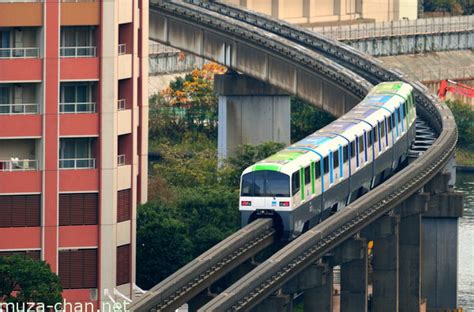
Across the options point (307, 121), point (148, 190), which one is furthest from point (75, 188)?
point (307, 121)

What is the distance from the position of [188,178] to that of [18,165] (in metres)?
39.1

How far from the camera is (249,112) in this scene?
158625 mm

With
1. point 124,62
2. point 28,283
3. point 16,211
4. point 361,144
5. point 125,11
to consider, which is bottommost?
point 28,283

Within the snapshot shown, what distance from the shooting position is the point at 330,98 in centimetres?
14575

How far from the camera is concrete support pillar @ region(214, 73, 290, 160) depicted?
157 meters

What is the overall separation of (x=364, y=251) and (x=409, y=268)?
1448 cm

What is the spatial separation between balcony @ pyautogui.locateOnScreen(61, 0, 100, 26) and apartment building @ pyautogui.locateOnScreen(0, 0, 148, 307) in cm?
4

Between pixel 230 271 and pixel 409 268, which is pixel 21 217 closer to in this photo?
pixel 230 271

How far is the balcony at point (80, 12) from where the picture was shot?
336 ft

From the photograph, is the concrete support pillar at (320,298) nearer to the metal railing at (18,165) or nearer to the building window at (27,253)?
the building window at (27,253)

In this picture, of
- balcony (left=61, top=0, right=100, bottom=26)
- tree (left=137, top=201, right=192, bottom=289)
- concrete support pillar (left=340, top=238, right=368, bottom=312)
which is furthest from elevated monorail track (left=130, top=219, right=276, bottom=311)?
balcony (left=61, top=0, right=100, bottom=26)

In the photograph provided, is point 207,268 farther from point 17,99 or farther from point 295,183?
point 17,99

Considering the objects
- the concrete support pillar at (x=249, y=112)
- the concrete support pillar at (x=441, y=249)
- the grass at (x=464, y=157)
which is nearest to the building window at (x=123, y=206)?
the concrete support pillar at (x=441, y=249)

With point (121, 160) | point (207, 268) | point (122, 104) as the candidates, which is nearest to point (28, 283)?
point (207, 268)
